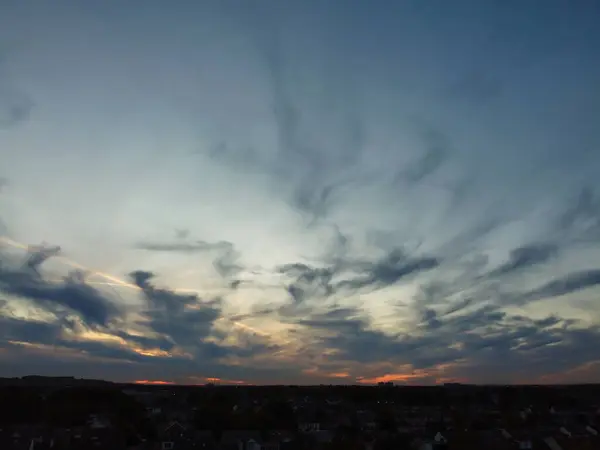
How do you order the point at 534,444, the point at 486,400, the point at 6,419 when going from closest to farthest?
1. the point at 534,444
2. the point at 6,419
3. the point at 486,400

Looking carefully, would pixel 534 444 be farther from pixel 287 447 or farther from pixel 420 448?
pixel 287 447

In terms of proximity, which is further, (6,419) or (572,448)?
(6,419)

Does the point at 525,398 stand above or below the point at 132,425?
above

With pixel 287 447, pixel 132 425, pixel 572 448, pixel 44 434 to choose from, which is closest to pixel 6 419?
pixel 132 425

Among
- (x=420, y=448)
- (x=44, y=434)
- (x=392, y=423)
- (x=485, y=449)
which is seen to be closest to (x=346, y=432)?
(x=392, y=423)

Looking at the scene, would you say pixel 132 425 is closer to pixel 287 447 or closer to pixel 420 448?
pixel 287 447

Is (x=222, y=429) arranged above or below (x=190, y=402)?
below

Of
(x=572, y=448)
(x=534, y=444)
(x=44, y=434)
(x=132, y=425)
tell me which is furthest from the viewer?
(x=132, y=425)

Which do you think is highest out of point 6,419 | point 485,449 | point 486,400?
point 486,400

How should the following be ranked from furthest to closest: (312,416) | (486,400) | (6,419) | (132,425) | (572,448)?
1. (486,400)
2. (312,416)
3. (6,419)
4. (132,425)
5. (572,448)
